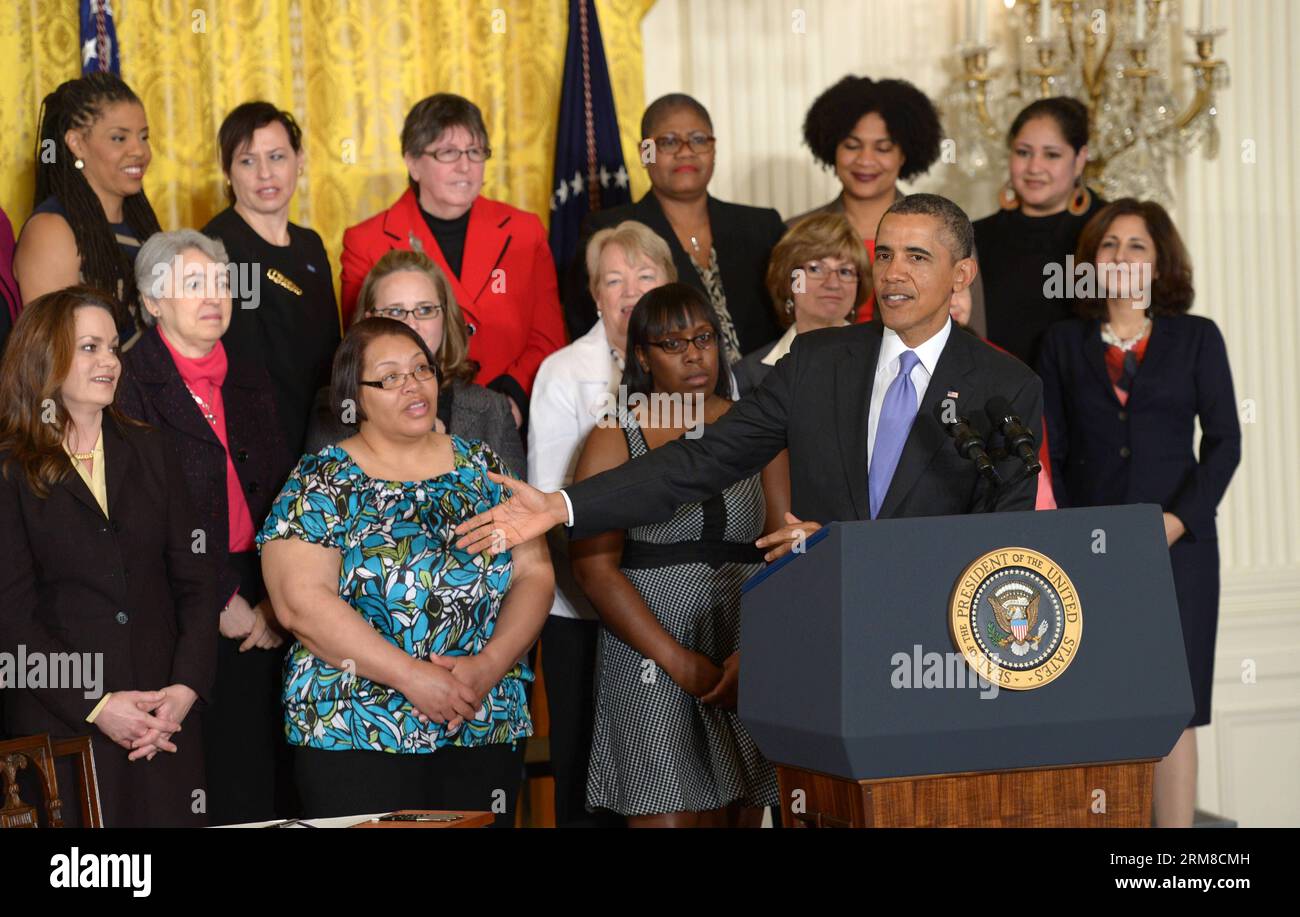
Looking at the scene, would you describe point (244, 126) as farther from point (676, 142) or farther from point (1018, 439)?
point (1018, 439)

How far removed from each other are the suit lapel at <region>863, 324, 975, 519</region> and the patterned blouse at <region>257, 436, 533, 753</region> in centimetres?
111

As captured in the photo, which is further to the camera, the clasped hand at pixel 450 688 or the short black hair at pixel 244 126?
the short black hair at pixel 244 126

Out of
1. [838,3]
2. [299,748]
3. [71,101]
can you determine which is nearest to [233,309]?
[71,101]

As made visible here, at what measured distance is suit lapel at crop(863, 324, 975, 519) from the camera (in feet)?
9.70

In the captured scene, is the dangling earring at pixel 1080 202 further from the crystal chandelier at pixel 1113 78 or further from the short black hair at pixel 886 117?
the crystal chandelier at pixel 1113 78

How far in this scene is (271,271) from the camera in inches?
172

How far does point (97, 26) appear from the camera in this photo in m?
4.99

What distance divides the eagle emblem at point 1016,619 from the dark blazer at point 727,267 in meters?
2.47

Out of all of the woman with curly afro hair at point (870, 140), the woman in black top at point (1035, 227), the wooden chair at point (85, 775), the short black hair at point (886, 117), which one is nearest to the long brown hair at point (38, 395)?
the wooden chair at point (85, 775)

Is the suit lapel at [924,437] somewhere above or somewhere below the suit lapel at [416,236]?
below

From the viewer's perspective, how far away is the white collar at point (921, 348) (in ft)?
10.0

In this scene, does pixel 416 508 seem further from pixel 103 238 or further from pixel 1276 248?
pixel 1276 248

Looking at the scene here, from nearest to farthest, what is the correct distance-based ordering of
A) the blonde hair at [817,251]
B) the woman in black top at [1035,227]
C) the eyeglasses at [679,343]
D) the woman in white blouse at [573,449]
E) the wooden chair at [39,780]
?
1. the wooden chair at [39,780]
2. the eyeglasses at [679,343]
3. the woman in white blouse at [573,449]
4. the blonde hair at [817,251]
5. the woman in black top at [1035,227]
